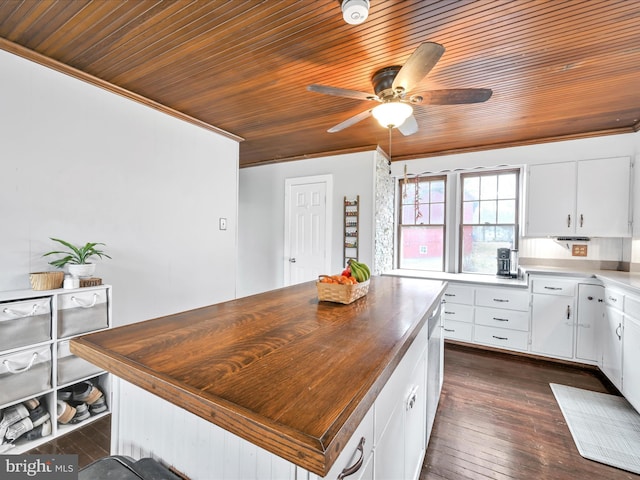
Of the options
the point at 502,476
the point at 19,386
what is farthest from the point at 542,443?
the point at 19,386

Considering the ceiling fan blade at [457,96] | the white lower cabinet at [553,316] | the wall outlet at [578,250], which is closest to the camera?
the ceiling fan blade at [457,96]

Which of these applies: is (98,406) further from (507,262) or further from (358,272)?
(507,262)

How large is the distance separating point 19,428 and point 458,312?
A: 3.87 metres

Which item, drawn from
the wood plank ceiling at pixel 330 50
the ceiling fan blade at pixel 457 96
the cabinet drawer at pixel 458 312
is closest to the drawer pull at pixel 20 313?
the wood plank ceiling at pixel 330 50

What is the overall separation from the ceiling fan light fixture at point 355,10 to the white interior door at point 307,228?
8.59 ft

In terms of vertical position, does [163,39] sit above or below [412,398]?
above

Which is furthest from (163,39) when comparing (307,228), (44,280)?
(307,228)

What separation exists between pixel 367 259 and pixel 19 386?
3203 mm

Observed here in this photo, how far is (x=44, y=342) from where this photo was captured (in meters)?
1.79

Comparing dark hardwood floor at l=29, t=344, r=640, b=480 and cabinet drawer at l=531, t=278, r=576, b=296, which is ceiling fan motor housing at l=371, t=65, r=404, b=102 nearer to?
dark hardwood floor at l=29, t=344, r=640, b=480

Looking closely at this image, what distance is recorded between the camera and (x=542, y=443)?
194cm

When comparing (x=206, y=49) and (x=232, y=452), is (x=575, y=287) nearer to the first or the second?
(x=232, y=452)

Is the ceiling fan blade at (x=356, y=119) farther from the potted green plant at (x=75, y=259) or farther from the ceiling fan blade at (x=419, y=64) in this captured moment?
the potted green plant at (x=75, y=259)

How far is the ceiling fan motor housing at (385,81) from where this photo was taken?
198 centimetres
